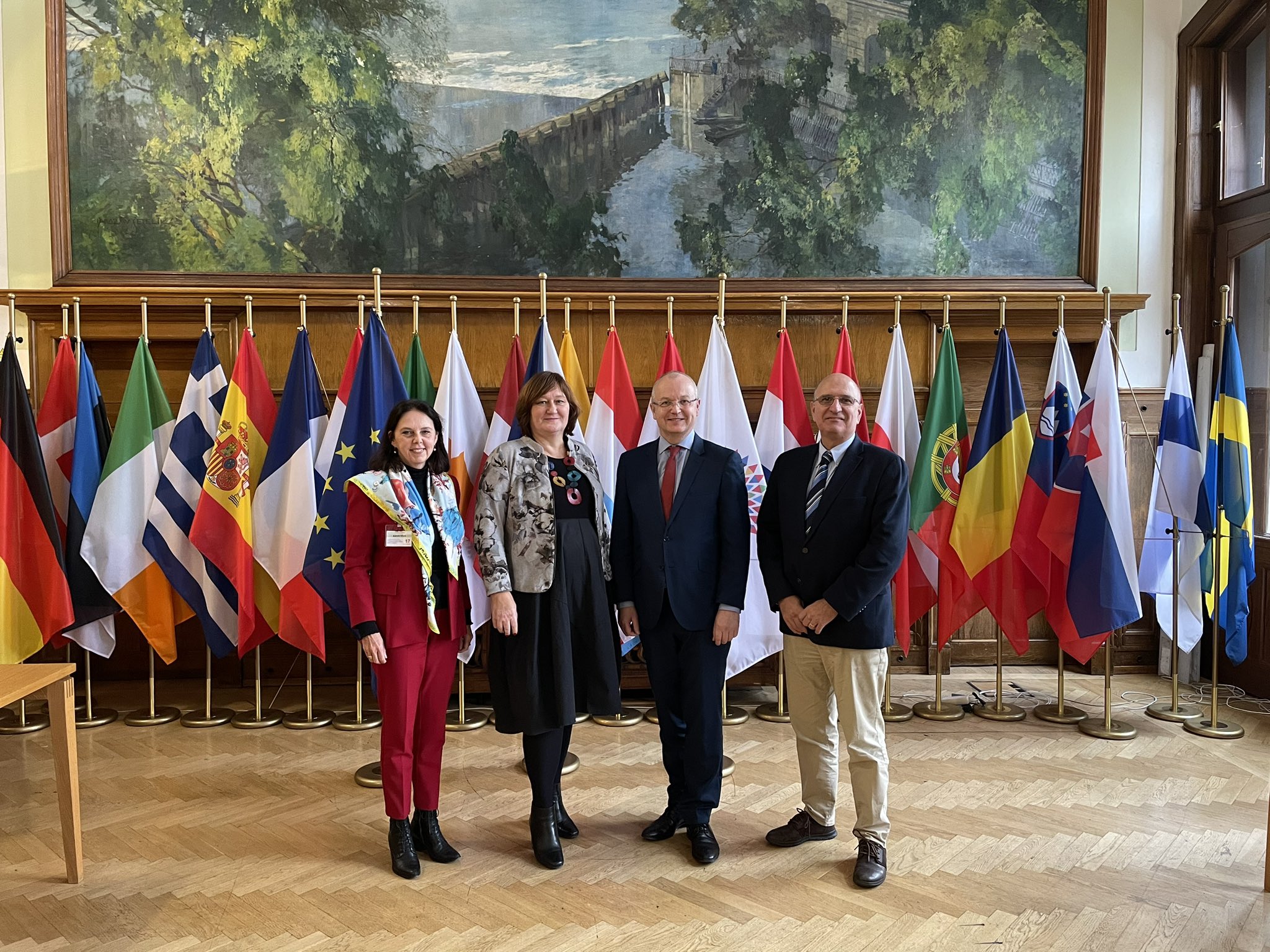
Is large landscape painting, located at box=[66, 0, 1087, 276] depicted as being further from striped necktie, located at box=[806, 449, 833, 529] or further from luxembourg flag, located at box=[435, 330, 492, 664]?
striped necktie, located at box=[806, 449, 833, 529]

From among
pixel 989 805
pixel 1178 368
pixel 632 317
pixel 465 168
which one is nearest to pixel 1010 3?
pixel 1178 368

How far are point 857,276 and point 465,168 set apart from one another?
258 cm

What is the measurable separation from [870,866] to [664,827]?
2.54 feet

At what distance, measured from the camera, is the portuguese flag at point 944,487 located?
4.73 meters

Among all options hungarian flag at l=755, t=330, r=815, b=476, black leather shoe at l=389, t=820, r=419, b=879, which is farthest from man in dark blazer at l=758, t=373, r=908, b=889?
hungarian flag at l=755, t=330, r=815, b=476

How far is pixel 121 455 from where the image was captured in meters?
4.68

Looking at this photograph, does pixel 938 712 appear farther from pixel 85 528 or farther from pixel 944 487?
pixel 85 528

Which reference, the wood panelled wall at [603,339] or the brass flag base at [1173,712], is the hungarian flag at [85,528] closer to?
the wood panelled wall at [603,339]

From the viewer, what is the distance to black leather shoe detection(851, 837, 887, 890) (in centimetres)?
298

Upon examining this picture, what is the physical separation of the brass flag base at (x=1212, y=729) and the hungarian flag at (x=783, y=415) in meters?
2.49

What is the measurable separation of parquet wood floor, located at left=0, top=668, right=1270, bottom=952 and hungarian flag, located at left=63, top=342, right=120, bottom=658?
563 millimetres

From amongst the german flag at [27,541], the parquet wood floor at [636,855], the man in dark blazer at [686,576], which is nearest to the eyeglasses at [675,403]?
the man in dark blazer at [686,576]

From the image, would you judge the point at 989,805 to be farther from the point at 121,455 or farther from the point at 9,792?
the point at 121,455

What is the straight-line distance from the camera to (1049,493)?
468 centimetres
